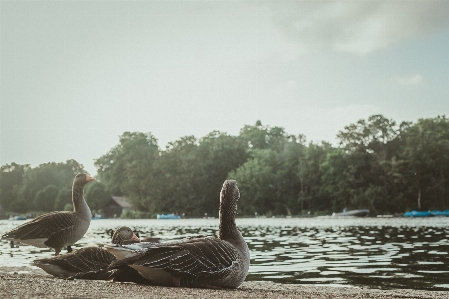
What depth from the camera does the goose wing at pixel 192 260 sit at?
7.76 m

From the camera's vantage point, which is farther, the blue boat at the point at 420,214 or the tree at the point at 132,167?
the tree at the point at 132,167

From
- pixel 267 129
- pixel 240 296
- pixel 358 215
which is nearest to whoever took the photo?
pixel 240 296

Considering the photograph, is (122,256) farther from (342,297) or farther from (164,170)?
(164,170)

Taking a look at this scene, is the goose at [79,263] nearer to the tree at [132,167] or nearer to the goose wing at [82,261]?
the goose wing at [82,261]

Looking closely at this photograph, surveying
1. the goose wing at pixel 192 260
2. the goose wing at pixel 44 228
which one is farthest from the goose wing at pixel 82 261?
the goose wing at pixel 192 260

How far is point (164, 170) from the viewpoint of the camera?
4980 inches

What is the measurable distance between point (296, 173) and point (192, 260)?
360 feet

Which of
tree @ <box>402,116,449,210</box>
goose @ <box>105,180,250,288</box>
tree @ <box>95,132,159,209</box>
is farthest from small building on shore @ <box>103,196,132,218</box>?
goose @ <box>105,180,250,288</box>

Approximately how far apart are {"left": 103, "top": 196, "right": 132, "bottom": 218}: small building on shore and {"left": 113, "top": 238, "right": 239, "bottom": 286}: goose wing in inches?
4959

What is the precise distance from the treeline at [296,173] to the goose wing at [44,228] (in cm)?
9370

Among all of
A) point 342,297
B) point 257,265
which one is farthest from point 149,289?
point 257,265

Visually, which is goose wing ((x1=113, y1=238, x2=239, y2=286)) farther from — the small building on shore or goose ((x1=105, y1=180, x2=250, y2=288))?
the small building on shore

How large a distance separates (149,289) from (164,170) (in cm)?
11986

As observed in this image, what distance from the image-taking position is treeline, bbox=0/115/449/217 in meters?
103
